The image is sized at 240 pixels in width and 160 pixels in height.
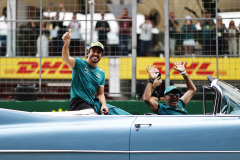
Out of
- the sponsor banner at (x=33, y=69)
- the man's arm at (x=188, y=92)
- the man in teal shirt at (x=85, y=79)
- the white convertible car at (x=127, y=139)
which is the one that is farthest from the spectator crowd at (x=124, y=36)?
the white convertible car at (x=127, y=139)

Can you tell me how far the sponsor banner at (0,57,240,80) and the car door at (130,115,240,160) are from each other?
17.1ft

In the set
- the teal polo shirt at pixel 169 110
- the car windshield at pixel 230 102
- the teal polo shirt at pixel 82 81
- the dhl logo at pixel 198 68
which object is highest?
the dhl logo at pixel 198 68

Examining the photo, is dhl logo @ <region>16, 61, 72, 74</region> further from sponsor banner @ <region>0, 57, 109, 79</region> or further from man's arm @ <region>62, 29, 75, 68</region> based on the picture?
man's arm @ <region>62, 29, 75, 68</region>

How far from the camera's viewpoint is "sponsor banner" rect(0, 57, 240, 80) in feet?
28.7

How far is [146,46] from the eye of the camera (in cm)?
1122

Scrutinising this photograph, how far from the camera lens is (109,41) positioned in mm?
9148

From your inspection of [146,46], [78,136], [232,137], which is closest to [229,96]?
[232,137]

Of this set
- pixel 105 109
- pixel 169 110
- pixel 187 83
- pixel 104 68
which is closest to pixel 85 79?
pixel 105 109

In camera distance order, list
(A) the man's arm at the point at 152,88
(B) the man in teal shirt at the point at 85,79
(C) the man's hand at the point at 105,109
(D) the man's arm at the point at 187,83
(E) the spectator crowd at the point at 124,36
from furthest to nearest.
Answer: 1. (E) the spectator crowd at the point at 124,36
2. (D) the man's arm at the point at 187,83
3. (B) the man in teal shirt at the point at 85,79
4. (A) the man's arm at the point at 152,88
5. (C) the man's hand at the point at 105,109

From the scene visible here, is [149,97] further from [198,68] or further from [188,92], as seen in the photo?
[198,68]

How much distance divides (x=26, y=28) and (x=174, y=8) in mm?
3419

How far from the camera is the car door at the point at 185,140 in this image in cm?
342

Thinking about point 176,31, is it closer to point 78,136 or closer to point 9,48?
point 9,48

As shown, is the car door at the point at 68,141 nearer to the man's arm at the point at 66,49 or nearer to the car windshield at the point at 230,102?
the car windshield at the point at 230,102
